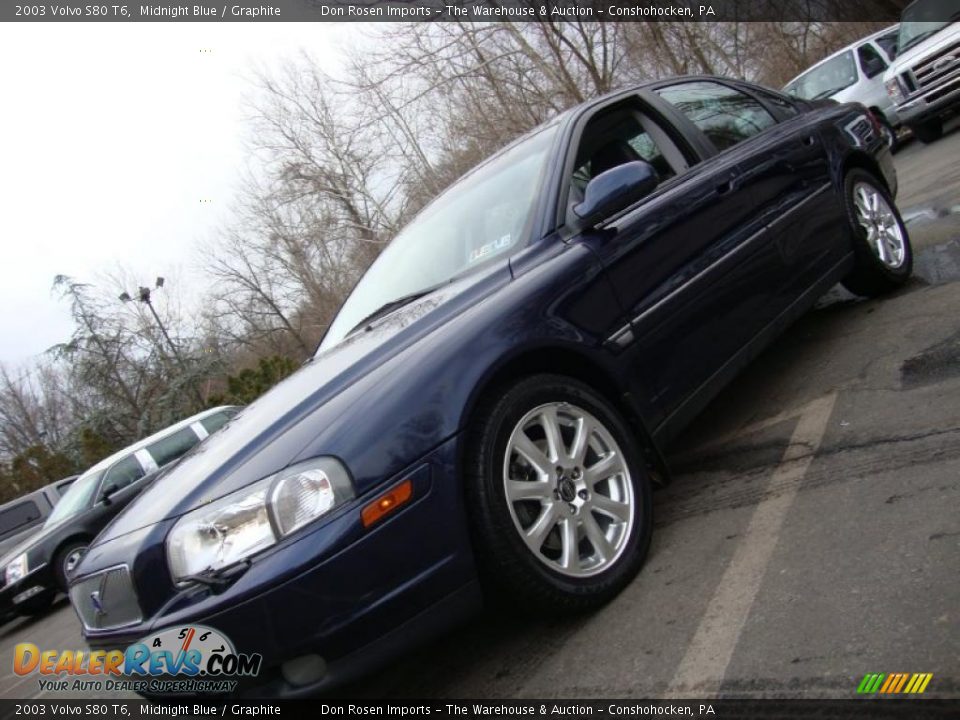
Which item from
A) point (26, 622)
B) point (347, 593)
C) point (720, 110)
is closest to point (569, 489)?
point (347, 593)

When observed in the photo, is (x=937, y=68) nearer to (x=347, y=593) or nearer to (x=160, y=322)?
(x=347, y=593)

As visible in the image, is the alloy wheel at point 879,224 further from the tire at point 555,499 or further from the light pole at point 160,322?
the light pole at point 160,322

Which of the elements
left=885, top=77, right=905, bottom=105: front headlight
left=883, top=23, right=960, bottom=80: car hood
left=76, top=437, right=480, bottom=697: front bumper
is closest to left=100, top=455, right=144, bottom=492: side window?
left=76, top=437, right=480, bottom=697: front bumper

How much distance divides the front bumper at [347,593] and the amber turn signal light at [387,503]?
0.05ft

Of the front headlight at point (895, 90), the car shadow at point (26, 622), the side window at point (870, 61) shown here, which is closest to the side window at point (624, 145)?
the car shadow at point (26, 622)

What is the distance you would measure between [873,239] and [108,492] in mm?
8397

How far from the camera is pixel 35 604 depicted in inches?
346

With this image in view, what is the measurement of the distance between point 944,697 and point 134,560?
6.60 feet

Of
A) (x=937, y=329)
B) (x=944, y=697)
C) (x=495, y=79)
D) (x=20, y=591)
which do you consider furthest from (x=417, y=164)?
(x=944, y=697)

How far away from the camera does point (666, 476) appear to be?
2842 mm

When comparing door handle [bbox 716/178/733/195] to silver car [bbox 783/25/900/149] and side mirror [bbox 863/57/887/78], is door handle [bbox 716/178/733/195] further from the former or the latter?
side mirror [bbox 863/57/887/78]

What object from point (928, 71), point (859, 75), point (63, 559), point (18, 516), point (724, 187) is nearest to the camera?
point (724, 187)

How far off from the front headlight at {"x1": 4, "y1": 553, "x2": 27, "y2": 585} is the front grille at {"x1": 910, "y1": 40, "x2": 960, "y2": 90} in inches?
509

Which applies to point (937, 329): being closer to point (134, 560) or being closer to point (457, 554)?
point (457, 554)
